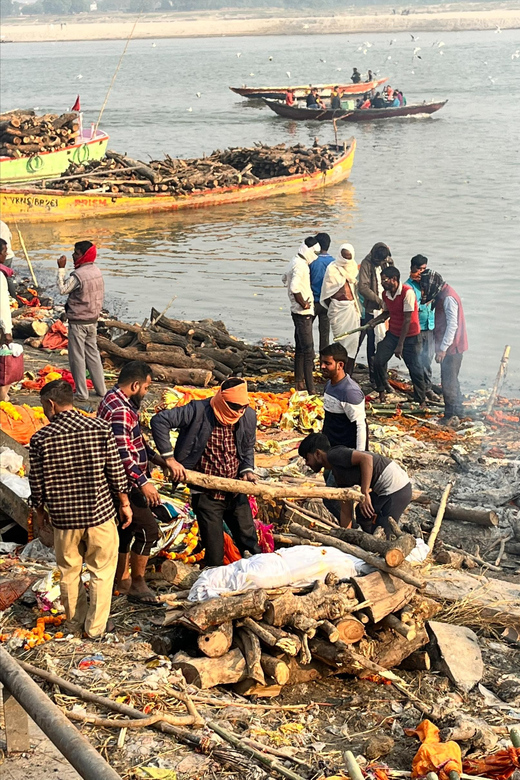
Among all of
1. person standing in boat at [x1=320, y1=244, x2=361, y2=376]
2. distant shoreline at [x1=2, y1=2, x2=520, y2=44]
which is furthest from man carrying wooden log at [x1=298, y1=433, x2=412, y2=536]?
distant shoreline at [x1=2, y1=2, x2=520, y2=44]

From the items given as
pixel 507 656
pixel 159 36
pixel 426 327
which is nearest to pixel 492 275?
pixel 426 327

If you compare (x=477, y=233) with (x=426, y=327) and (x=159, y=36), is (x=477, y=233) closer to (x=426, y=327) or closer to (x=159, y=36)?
(x=426, y=327)

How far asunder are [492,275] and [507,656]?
15.3 metres

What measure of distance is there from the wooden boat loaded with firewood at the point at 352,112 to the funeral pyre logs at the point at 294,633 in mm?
41819

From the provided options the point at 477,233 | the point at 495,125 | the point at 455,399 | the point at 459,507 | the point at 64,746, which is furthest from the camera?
the point at 495,125

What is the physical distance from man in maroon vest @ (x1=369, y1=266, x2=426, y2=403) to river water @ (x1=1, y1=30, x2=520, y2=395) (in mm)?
2358

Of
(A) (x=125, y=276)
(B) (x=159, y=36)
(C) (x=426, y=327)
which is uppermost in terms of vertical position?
(B) (x=159, y=36)

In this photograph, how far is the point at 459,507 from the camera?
8227 millimetres

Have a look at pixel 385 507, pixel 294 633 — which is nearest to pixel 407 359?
pixel 385 507

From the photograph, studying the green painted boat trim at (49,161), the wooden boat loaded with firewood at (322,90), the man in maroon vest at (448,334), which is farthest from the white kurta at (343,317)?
the wooden boat loaded with firewood at (322,90)

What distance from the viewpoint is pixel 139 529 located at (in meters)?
5.90

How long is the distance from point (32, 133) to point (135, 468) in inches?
893

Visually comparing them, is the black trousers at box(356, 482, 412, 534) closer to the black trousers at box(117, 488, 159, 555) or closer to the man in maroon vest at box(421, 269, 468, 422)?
the black trousers at box(117, 488, 159, 555)

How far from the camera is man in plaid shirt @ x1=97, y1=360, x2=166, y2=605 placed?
228 inches
